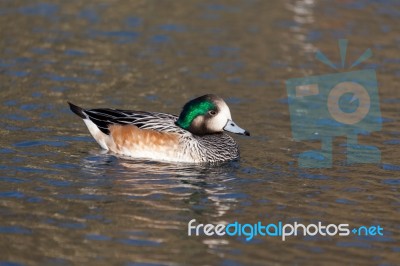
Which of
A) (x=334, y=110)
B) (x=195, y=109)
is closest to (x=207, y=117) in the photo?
(x=195, y=109)

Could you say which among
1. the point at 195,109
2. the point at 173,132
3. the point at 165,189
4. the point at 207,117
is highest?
the point at 195,109

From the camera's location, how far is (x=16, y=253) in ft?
25.8

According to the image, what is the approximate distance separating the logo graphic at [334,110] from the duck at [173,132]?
1.09 metres

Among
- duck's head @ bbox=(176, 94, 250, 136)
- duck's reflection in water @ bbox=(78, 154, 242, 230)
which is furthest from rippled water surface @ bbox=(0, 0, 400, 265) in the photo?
duck's head @ bbox=(176, 94, 250, 136)

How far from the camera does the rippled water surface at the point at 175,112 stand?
827cm

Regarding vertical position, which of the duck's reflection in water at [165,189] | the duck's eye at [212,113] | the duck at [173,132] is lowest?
the duck's reflection in water at [165,189]

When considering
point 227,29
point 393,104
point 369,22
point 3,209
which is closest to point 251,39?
point 227,29

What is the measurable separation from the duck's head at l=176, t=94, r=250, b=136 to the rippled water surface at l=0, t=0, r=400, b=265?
507 millimetres

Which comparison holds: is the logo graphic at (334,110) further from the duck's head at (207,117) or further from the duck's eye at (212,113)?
the duck's eye at (212,113)

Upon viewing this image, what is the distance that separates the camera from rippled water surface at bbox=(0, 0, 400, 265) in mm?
8266

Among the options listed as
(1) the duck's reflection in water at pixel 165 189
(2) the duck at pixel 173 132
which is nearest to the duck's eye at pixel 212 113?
(2) the duck at pixel 173 132

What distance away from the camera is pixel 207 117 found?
11.4 meters

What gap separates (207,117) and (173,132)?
1.67 feet

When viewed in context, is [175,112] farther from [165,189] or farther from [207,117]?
[165,189]
